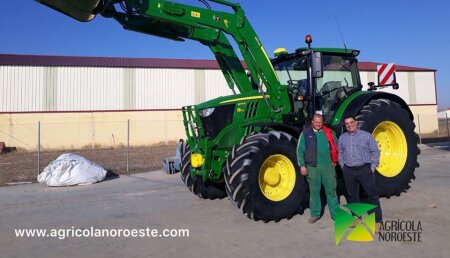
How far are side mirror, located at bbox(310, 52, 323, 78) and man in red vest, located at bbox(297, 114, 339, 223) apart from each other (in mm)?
951

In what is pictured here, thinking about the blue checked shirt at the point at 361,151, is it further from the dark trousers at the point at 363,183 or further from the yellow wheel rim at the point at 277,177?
the yellow wheel rim at the point at 277,177

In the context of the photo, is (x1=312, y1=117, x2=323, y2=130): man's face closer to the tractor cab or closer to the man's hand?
the man's hand

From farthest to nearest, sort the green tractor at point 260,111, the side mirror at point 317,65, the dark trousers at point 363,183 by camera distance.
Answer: the side mirror at point 317,65 → the green tractor at point 260,111 → the dark trousers at point 363,183

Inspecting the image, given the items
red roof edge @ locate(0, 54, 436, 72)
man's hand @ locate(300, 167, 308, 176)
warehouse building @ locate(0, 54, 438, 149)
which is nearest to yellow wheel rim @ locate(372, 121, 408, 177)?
man's hand @ locate(300, 167, 308, 176)

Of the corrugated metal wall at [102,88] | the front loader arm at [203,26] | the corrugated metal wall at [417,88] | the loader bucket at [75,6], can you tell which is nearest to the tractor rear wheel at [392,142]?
the front loader arm at [203,26]

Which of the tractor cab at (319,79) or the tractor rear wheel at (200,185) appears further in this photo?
the tractor rear wheel at (200,185)

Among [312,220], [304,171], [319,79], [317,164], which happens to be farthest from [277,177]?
[319,79]

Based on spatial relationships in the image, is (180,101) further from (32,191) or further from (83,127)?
(32,191)

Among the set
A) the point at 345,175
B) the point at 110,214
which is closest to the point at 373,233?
the point at 345,175

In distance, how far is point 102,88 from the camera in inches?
941

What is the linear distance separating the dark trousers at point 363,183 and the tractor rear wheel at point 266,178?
756 mm

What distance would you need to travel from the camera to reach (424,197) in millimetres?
6613

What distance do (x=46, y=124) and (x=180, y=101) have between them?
331 inches

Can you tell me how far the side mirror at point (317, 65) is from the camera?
19.7ft
